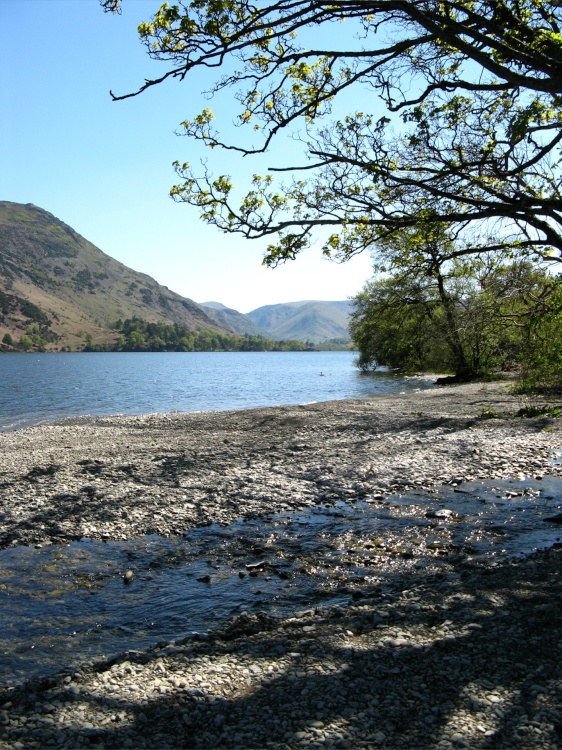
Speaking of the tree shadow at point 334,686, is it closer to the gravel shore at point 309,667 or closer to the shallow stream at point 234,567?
the gravel shore at point 309,667

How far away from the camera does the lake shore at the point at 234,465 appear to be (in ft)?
40.1

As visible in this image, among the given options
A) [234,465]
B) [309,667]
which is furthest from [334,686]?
[234,465]

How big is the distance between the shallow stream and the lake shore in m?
0.92

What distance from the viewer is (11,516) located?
39.9ft

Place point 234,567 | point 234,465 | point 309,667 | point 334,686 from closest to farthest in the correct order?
point 334,686 < point 309,667 < point 234,567 < point 234,465

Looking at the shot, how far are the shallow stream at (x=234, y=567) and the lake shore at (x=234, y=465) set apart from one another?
92 cm

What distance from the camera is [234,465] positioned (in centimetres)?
1656

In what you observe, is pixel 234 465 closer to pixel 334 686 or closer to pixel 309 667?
pixel 309 667

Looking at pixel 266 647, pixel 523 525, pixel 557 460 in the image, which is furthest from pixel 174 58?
pixel 557 460

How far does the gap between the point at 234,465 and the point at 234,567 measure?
23.4ft

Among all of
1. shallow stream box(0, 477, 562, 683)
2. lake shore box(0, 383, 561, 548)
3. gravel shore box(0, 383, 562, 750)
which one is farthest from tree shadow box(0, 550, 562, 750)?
lake shore box(0, 383, 561, 548)

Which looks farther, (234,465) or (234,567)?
(234,465)

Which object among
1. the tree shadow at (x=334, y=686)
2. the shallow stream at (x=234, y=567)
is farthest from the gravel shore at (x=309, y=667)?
the shallow stream at (x=234, y=567)

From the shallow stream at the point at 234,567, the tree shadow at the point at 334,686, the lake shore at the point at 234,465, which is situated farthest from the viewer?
the lake shore at the point at 234,465
